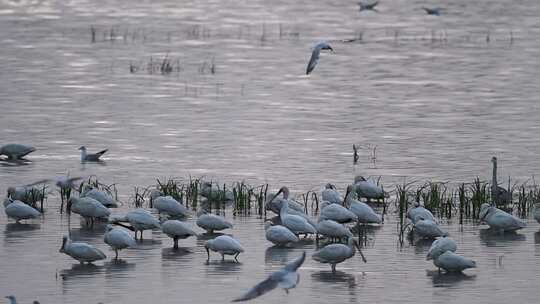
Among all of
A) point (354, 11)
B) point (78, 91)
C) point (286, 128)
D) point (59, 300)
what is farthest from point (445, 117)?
point (354, 11)

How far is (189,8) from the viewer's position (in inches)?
2805

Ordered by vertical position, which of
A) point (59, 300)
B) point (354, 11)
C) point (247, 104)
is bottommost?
point (59, 300)

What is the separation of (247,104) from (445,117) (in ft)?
18.1

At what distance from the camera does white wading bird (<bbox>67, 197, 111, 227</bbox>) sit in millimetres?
22719

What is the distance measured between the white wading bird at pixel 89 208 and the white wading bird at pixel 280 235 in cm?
282

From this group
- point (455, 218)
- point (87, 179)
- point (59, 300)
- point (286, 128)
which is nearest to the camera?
point (59, 300)

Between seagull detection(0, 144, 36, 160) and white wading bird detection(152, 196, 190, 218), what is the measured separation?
25.5 feet

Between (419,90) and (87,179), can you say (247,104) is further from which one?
(87,179)

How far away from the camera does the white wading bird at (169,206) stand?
907 inches

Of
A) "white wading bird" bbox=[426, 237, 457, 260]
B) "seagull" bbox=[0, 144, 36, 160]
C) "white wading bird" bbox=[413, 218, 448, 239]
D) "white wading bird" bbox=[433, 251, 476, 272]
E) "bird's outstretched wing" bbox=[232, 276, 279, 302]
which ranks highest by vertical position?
"seagull" bbox=[0, 144, 36, 160]

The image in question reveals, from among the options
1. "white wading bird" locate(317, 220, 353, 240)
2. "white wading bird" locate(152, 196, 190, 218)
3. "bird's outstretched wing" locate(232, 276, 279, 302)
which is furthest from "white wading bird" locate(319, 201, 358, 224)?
"bird's outstretched wing" locate(232, 276, 279, 302)

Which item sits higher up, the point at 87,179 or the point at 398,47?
the point at 398,47

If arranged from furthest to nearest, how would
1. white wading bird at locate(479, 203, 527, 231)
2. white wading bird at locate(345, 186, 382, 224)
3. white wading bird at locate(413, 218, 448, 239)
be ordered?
white wading bird at locate(345, 186, 382, 224)
white wading bird at locate(479, 203, 527, 231)
white wading bird at locate(413, 218, 448, 239)

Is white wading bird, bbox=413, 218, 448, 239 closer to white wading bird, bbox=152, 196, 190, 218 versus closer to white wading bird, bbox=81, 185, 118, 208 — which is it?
white wading bird, bbox=152, 196, 190, 218
